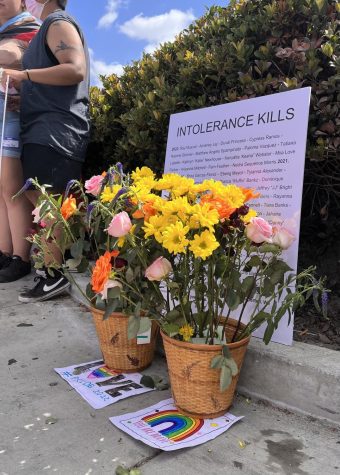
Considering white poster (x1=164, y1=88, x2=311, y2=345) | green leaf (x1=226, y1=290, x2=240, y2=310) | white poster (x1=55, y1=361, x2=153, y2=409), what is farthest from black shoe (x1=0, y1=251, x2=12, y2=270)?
green leaf (x1=226, y1=290, x2=240, y2=310)

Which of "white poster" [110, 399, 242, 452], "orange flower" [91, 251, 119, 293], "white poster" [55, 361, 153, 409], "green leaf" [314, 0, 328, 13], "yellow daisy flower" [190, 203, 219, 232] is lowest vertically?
"white poster" [110, 399, 242, 452]

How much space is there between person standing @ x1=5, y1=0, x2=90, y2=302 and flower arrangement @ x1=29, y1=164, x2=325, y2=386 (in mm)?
1286

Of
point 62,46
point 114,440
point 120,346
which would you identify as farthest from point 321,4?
point 114,440

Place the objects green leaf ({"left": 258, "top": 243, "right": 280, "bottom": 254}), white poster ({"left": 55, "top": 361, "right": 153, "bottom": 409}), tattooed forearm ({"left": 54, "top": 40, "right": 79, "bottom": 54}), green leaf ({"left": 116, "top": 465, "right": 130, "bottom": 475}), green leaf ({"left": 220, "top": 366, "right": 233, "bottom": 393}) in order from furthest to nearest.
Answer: tattooed forearm ({"left": 54, "top": 40, "right": 79, "bottom": 54})
white poster ({"left": 55, "top": 361, "right": 153, "bottom": 409})
green leaf ({"left": 258, "top": 243, "right": 280, "bottom": 254})
green leaf ({"left": 220, "top": 366, "right": 233, "bottom": 393})
green leaf ({"left": 116, "top": 465, "right": 130, "bottom": 475})

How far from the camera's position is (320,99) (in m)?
2.04

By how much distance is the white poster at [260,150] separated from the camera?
2.00 metres

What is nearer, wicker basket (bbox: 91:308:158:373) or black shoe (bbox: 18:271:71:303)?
wicker basket (bbox: 91:308:158:373)

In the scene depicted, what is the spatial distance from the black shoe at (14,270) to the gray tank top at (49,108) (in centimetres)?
102

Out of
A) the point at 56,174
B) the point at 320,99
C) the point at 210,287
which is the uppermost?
the point at 320,99

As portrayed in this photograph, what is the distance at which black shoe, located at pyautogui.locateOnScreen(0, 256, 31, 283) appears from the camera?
11.9 feet

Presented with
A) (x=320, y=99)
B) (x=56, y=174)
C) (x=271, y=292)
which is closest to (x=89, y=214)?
Answer: (x=271, y=292)

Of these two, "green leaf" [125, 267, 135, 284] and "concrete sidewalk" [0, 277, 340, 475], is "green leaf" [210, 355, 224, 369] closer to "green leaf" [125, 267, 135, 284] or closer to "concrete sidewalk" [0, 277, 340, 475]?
"concrete sidewalk" [0, 277, 340, 475]

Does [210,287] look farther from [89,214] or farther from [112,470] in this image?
[112,470]

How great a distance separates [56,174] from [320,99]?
6.15 feet
